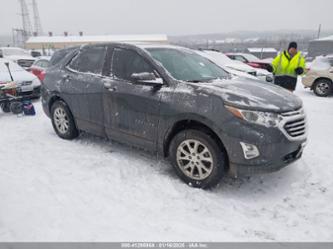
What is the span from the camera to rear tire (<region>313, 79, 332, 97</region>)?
10.0 metres

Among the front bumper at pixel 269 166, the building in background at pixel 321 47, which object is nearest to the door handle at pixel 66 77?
the front bumper at pixel 269 166

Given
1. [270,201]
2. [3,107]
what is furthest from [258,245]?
[3,107]

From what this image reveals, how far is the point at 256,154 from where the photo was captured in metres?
2.99

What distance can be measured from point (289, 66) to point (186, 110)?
14.9 ft

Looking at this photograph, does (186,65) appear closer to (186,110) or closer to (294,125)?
(186,110)

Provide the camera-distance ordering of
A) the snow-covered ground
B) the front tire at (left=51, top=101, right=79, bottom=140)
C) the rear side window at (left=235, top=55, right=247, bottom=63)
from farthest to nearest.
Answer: the rear side window at (left=235, top=55, right=247, bottom=63) < the front tire at (left=51, top=101, right=79, bottom=140) < the snow-covered ground

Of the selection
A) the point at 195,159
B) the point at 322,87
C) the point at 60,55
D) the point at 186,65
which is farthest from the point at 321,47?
the point at 195,159

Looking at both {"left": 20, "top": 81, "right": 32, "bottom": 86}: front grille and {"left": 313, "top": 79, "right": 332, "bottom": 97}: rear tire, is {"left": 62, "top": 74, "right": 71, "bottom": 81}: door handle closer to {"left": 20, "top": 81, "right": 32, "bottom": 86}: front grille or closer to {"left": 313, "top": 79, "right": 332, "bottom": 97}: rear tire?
{"left": 20, "top": 81, "right": 32, "bottom": 86}: front grille

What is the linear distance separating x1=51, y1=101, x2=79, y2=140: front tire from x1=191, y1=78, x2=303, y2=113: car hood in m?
2.73

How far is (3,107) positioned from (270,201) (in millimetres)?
7295

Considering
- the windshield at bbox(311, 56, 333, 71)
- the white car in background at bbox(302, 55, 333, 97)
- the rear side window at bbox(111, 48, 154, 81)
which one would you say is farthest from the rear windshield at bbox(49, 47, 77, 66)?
the windshield at bbox(311, 56, 333, 71)

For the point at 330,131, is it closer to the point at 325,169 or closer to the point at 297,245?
the point at 325,169

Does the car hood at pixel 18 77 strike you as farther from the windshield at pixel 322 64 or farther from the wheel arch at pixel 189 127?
the windshield at pixel 322 64

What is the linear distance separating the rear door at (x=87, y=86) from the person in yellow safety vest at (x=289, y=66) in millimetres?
4597
